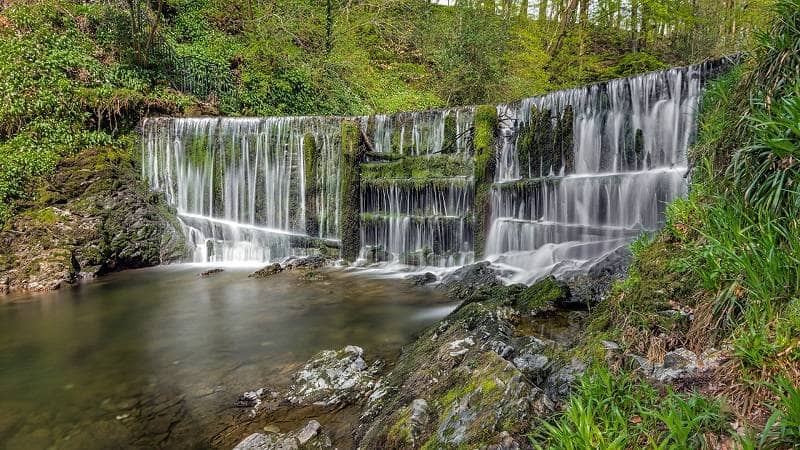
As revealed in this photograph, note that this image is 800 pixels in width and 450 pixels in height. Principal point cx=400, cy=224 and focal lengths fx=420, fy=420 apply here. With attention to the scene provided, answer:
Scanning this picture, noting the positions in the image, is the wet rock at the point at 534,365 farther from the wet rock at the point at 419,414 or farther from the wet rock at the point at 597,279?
the wet rock at the point at 597,279

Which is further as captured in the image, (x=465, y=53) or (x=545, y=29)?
(x=545, y=29)

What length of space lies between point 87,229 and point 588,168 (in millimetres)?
12166

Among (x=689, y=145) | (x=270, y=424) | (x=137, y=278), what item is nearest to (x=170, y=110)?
(x=137, y=278)

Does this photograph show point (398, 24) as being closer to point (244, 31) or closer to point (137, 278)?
point (244, 31)

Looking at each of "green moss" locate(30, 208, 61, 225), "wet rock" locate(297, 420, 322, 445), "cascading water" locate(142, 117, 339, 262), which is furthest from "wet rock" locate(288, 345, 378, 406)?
"green moss" locate(30, 208, 61, 225)

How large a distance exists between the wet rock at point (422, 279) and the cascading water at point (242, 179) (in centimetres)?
344

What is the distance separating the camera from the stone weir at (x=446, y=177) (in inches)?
324

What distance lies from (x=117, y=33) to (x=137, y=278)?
948 centimetres

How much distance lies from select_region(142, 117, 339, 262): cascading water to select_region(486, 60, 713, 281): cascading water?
4928mm

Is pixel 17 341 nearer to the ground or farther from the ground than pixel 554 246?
nearer to the ground

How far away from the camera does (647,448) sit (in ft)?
6.51

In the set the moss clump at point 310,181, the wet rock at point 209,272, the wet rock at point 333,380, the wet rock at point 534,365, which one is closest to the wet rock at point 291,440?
the wet rock at point 333,380

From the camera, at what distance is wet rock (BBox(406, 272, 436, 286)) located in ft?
28.8

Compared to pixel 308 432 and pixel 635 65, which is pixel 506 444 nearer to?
pixel 308 432
